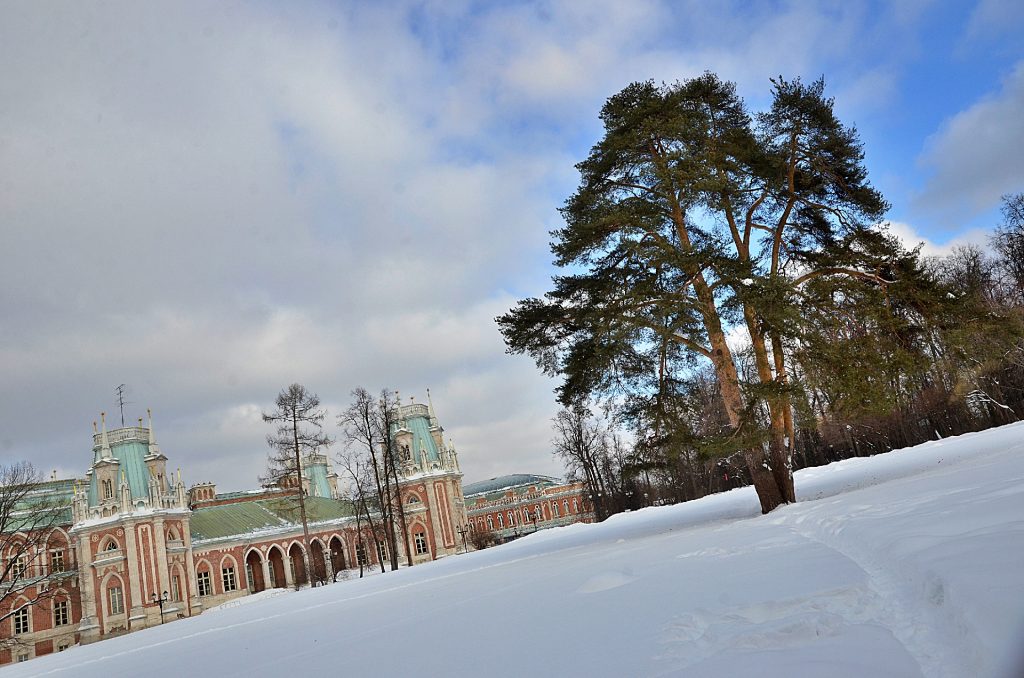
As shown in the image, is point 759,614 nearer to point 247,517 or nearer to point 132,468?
point 132,468

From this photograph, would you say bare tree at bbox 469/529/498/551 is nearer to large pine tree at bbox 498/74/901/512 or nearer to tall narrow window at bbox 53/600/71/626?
tall narrow window at bbox 53/600/71/626

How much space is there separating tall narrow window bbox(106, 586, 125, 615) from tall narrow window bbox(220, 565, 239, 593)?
8.84m

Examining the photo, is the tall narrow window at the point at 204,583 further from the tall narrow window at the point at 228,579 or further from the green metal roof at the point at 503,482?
the green metal roof at the point at 503,482

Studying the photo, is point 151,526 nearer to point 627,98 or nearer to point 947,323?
point 627,98

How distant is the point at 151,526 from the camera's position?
4134cm

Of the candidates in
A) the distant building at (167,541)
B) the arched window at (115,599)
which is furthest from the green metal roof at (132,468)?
the arched window at (115,599)

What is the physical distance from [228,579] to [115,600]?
375 inches

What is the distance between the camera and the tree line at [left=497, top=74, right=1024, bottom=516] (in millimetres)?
13188

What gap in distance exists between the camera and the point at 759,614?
4863 mm

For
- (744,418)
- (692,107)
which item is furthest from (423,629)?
(692,107)

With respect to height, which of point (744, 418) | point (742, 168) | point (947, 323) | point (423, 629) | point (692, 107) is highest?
point (692, 107)

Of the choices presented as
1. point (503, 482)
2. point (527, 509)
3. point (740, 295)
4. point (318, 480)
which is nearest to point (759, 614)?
point (740, 295)

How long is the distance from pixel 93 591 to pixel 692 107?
139ft

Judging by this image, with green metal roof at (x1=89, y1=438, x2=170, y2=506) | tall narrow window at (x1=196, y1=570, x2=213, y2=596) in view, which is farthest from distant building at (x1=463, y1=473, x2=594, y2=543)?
green metal roof at (x1=89, y1=438, x2=170, y2=506)
